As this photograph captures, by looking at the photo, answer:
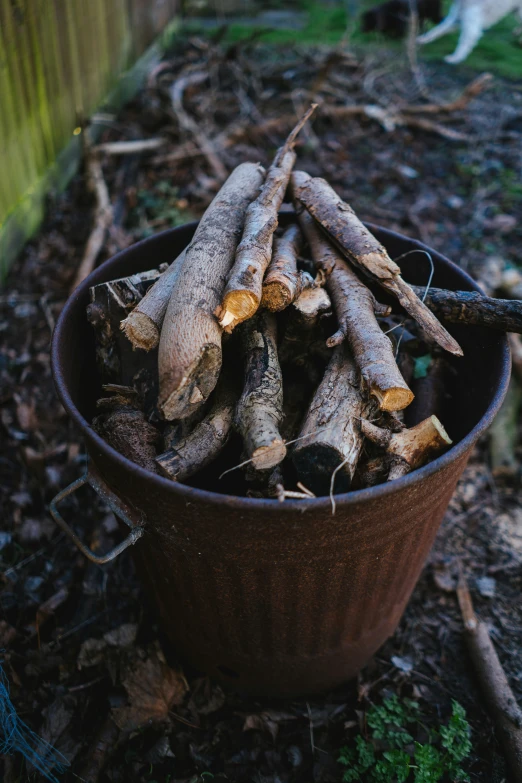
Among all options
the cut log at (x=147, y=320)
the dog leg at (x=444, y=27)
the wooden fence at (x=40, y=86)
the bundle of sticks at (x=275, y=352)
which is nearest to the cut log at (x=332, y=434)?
the bundle of sticks at (x=275, y=352)

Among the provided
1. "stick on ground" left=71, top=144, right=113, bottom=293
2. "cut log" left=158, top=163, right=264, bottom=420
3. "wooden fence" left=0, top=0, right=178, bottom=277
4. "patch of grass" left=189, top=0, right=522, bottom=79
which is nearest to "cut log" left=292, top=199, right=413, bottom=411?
"cut log" left=158, top=163, right=264, bottom=420

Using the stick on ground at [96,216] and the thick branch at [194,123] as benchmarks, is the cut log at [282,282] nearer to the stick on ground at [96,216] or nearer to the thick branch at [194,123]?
the stick on ground at [96,216]

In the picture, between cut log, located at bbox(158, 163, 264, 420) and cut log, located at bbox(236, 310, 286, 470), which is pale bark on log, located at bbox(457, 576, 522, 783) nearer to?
cut log, located at bbox(236, 310, 286, 470)

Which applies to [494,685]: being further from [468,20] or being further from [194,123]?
[468,20]

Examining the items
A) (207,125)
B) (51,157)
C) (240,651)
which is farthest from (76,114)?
(240,651)

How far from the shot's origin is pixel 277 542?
1.47 metres

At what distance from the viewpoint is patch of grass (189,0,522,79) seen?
7.21m

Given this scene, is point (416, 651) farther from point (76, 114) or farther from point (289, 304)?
point (76, 114)

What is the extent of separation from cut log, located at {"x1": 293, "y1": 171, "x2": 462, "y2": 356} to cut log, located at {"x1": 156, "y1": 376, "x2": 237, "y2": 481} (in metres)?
0.62

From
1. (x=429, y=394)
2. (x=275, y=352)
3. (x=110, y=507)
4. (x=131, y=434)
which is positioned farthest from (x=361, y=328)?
(x=110, y=507)

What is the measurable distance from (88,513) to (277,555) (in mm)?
1585

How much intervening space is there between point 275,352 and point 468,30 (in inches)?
284

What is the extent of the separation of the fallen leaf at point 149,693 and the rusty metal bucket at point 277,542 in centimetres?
15

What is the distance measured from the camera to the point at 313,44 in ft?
24.0
